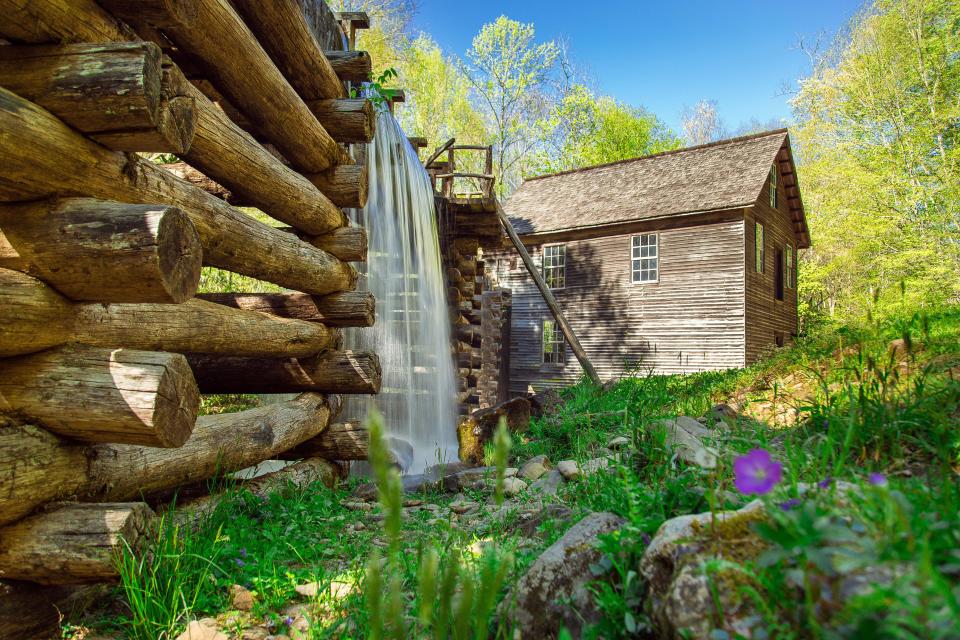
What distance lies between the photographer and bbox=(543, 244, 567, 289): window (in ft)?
65.0

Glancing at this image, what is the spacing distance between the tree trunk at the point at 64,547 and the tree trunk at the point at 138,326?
2.35ft

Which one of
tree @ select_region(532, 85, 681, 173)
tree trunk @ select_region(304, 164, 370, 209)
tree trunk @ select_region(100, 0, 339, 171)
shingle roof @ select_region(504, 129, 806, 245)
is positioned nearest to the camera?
tree trunk @ select_region(100, 0, 339, 171)

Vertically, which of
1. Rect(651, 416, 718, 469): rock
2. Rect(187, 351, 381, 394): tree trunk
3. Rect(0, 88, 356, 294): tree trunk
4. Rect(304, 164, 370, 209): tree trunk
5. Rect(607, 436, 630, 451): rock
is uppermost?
Rect(304, 164, 370, 209): tree trunk

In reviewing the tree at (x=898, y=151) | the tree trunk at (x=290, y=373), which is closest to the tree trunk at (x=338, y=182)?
the tree trunk at (x=290, y=373)

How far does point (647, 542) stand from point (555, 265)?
18529 millimetres

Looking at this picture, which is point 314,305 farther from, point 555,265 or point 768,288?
point 768,288

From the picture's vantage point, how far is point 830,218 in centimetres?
2306

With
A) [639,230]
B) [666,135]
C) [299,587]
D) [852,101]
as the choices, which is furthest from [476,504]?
[666,135]

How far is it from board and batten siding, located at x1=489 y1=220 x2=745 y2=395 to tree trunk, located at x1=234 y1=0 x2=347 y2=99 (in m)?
11.9

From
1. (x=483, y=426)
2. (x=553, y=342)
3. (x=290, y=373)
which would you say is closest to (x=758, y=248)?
(x=553, y=342)

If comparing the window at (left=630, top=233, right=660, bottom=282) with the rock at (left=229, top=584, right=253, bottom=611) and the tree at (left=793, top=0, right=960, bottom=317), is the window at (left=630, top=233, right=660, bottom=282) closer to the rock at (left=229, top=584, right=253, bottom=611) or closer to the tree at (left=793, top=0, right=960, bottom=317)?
the tree at (left=793, top=0, right=960, bottom=317)

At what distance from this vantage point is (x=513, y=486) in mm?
4496

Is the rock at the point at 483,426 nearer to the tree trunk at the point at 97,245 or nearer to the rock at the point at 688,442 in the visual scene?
the rock at the point at 688,442

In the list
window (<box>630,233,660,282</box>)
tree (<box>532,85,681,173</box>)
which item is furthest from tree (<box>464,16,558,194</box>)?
window (<box>630,233,660,282</box>)
